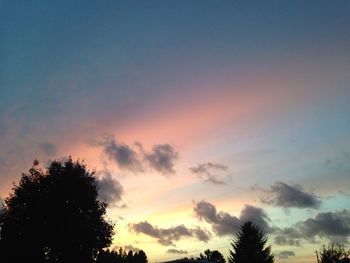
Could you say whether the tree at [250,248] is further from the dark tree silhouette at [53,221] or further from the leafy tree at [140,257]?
the leafy tree at [140,257]

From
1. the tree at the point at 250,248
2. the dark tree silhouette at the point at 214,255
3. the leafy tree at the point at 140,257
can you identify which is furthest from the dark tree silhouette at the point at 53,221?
the leafy tree at the point at 140,257

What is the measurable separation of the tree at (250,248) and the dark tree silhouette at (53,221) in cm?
2437

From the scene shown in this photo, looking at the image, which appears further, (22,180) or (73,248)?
(22,180)

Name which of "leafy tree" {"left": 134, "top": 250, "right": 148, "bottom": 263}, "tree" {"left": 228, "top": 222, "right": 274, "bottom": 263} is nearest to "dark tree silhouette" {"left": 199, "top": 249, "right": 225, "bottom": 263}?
"leafy tree" {"left": 134, "top": 250, "right": 148, "bottom": 263}

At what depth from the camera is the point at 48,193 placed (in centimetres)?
4684

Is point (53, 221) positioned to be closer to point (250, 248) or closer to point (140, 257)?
point (250, 248)

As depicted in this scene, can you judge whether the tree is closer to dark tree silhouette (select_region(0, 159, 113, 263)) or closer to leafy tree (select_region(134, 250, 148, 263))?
dark tree silhouette (select_region(0, 159, 113, 263))

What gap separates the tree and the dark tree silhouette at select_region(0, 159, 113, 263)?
79.9 feet

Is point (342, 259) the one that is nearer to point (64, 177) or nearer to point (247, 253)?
point (247, 253)

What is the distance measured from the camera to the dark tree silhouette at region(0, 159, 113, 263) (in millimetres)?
44719

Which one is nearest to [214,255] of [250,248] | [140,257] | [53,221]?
[140,257]

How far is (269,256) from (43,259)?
36870mm

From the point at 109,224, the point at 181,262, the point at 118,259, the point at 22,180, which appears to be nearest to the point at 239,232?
the point at 181,262

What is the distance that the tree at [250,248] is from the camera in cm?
5897
